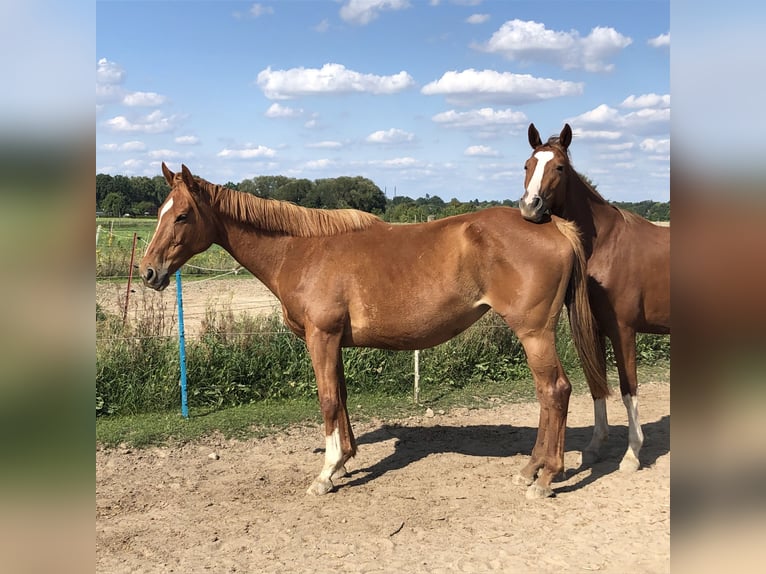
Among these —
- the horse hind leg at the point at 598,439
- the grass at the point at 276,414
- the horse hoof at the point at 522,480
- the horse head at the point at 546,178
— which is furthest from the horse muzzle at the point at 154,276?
the horse hind leg at the point at 598,439

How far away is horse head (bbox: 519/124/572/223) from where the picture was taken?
4.05 meters

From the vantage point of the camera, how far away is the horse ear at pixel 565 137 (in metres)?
4.25

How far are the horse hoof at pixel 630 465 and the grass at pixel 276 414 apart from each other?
2244 millimetres

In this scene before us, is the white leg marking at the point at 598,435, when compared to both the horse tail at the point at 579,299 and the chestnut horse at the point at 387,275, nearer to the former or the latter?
the chestnut horse at the point at 387,275

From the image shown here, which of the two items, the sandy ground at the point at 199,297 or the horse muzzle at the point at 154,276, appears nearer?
the horse muzzle at the point at 154,276

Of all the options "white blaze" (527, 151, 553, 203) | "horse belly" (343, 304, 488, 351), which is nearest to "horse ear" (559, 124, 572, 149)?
"white blaze" (527, 151, 553, 203)

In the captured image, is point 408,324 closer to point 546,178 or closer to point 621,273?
point 546,178

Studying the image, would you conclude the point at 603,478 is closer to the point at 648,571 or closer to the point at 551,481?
the point at 551,481

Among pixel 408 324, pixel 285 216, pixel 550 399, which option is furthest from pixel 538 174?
pixel 285 216

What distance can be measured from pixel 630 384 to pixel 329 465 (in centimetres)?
255

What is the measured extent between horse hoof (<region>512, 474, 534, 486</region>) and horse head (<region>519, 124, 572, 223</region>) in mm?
2022

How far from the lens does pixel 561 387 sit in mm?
4004

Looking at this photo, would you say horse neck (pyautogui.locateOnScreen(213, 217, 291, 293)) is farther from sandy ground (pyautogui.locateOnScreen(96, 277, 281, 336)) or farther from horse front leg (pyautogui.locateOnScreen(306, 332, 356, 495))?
sandy ground (pyautogui.locateOnScreen(96, 277, 281, 336))
